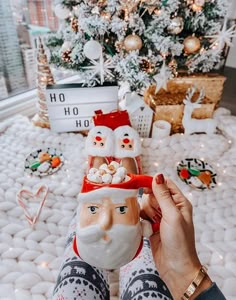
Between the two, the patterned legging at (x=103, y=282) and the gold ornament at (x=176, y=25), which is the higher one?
the gold ornament at (x=176, y=25)

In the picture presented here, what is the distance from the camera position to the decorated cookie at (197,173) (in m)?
1.02

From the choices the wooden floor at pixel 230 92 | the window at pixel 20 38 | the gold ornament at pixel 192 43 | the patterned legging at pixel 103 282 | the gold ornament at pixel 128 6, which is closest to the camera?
the patterned legging at pixel 103 282

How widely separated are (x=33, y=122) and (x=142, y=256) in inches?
38.3

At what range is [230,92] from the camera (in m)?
1.90

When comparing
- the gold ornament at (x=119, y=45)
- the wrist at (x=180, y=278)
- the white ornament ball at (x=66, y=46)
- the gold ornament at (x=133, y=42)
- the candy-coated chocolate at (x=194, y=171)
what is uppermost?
Answer: the gold ornament at (x=133, y=42)

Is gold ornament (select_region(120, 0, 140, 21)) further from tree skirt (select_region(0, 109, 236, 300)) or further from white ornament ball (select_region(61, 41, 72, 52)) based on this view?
tree skirt (select_region(0, 109, 236, 300))

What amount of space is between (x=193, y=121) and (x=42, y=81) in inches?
29.8

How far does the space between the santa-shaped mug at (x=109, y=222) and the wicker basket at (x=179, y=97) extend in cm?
88

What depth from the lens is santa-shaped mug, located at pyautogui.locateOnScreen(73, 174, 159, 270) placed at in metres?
0.41

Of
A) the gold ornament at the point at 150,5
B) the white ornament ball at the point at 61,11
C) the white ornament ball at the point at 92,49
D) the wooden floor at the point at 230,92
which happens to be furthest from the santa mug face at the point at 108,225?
the wooden floor at the point at 230,92

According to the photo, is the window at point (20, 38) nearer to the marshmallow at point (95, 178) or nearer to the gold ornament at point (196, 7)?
the gold ornament at point (196, 7)

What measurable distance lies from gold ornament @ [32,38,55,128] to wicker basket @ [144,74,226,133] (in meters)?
0.50

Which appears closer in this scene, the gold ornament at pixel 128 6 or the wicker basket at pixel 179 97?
the gold ornament at pixel 128 6

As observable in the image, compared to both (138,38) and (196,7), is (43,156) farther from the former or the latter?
(196,7)
